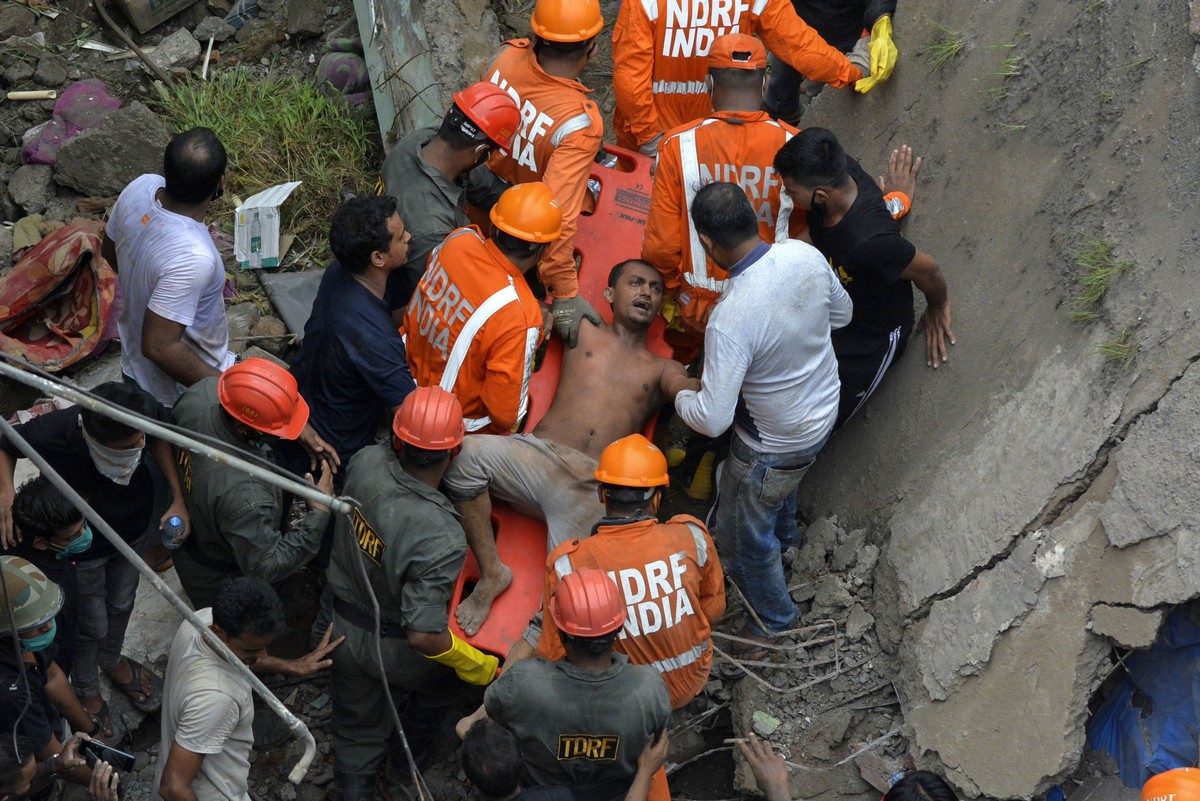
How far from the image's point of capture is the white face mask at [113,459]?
13.9ft

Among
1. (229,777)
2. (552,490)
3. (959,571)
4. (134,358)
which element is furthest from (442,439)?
(959,571)

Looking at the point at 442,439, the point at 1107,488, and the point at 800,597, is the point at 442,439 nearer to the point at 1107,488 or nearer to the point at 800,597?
the point at 800,597

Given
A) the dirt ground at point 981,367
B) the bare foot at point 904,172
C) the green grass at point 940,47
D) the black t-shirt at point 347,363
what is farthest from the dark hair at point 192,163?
the green grass at point 940,47

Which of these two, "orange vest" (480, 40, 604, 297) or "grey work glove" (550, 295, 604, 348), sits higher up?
"orange vest" (480, 40, 604, 297)

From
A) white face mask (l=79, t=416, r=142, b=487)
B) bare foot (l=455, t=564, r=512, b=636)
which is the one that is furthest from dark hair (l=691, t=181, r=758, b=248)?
white face mask (l=79, t=416, r=142, b=487)

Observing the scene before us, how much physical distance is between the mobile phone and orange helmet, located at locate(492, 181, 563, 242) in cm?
265

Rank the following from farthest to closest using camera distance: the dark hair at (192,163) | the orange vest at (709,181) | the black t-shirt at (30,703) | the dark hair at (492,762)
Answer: the orange vest at (709,181), the dark hair at (192,163), the black t-shirt at (30,703), the dark hair at (492,762)

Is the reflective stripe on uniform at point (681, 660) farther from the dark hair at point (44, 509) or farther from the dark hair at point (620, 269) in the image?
the dark hair at point (44, 509)

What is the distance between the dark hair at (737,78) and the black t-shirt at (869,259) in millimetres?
672

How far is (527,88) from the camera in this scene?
558cm

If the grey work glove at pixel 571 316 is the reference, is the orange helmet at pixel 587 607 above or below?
above

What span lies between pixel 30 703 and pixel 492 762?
1619 millimetres

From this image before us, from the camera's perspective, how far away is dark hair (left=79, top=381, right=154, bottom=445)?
13.5ft

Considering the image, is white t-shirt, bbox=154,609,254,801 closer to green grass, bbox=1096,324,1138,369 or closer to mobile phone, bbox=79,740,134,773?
mobile phone, bbox=79,740,134,773
